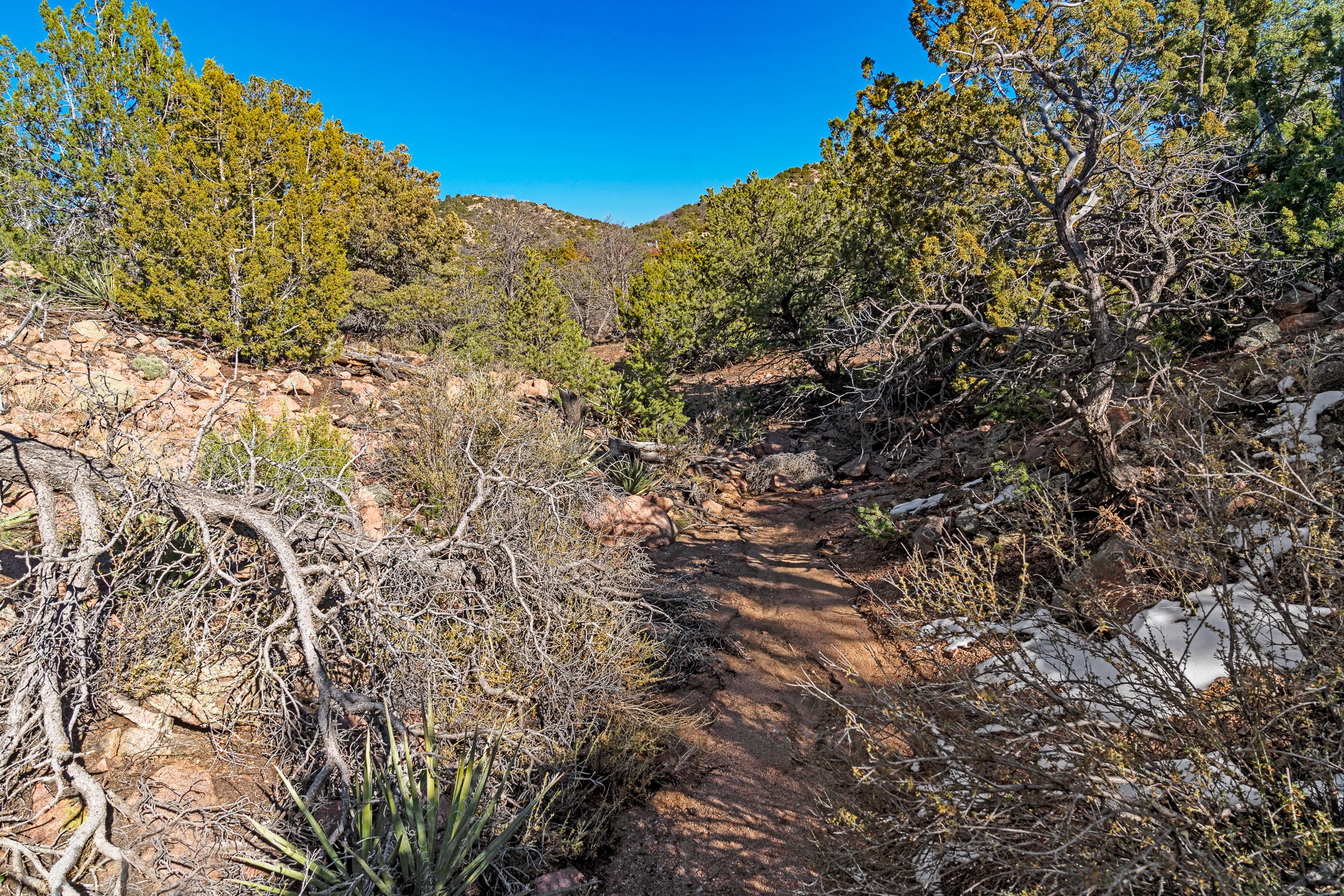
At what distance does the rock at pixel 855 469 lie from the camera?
992 centimetres

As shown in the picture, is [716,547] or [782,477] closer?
[716,547]

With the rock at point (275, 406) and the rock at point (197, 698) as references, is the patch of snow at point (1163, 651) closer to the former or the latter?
the rock at point (197, 698)

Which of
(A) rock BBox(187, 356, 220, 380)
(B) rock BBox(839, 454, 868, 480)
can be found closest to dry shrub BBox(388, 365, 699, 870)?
(A) rock BBox(187, 356, 220, 380)

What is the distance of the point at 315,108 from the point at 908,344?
11975 millimetres

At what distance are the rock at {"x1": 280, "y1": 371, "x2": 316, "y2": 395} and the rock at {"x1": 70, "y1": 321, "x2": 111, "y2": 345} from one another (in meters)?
2.00

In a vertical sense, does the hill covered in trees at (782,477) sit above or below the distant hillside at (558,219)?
below

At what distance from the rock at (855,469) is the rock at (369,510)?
7.19m

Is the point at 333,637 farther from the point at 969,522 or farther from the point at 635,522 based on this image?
the point at 969,522

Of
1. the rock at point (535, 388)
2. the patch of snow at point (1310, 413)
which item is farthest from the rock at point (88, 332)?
the patch of snow at point (1310, 413)

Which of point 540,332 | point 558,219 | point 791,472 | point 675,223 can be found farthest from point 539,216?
point 791,472

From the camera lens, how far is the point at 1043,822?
2039mm

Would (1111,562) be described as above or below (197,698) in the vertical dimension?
above

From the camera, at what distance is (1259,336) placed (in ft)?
21.5

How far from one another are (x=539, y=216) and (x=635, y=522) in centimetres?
3555
